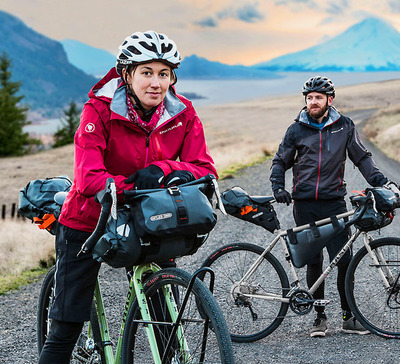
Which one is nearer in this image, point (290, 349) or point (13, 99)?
point (290, 349)

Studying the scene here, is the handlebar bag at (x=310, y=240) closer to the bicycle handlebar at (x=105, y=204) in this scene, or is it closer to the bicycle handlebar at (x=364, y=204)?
the bicycle handlebar at (x=364, y=204)

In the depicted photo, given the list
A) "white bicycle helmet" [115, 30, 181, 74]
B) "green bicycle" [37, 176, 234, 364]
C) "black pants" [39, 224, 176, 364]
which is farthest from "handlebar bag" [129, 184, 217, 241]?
"white bicycle helmet" [115, 30, 181, 74]

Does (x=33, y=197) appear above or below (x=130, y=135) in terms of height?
below

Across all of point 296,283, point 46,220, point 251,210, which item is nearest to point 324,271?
point 296,283

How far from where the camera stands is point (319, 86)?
4.85 m

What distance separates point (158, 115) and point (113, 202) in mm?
582

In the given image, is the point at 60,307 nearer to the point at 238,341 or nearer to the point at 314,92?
the point at 238,341

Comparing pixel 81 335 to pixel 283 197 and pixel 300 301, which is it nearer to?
pixel 300 301

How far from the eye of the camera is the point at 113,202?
2.50m

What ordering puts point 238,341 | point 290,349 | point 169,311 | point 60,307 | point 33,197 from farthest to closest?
point 238,341 < point 290,349 < point 33,197 < point 60,307 < point 169,311

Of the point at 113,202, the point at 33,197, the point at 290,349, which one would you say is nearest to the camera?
the point at 113,202

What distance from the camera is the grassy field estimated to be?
30.6 ft

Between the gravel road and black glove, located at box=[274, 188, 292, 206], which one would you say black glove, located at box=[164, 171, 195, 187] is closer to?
the gravel road

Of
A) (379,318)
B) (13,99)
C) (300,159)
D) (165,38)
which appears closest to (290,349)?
(379,318)
